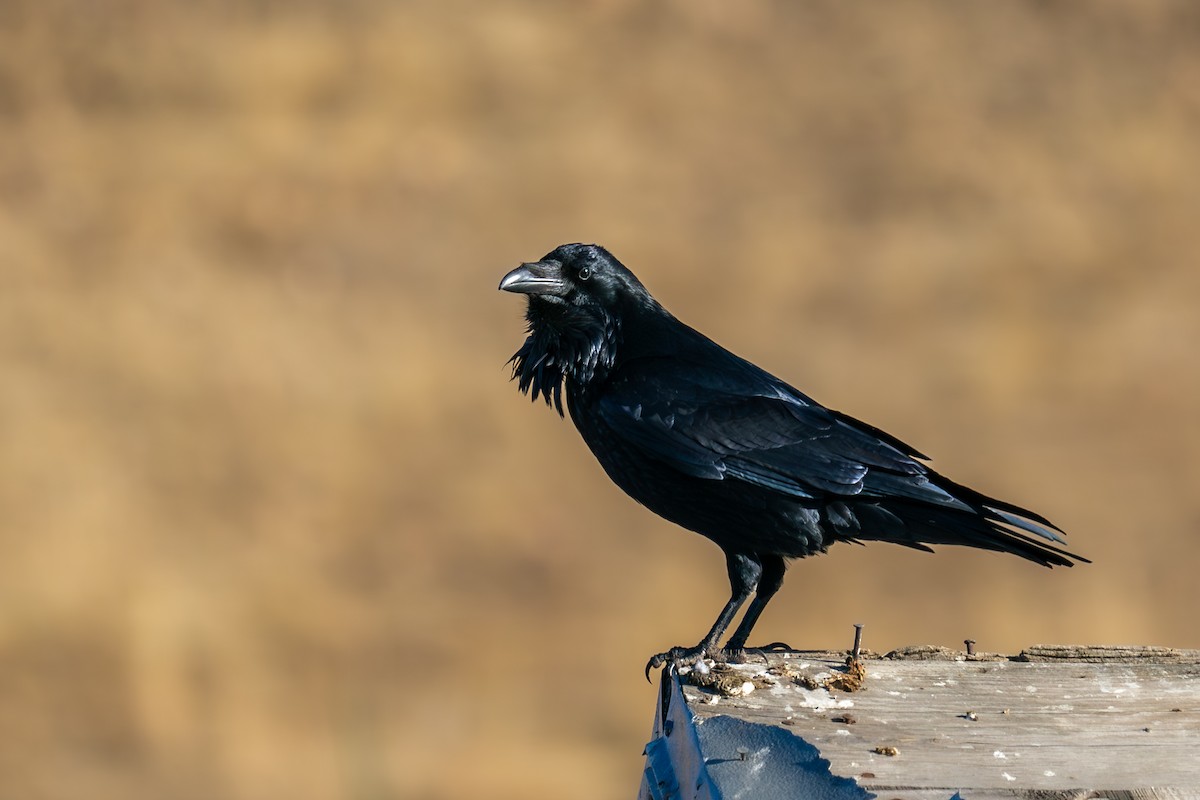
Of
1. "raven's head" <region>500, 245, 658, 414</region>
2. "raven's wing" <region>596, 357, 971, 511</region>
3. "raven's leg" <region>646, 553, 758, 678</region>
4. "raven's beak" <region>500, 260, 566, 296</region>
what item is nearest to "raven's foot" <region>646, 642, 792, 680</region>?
"raven's leg" <region>646, 553, 758, 678</region>

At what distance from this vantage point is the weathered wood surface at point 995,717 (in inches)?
108

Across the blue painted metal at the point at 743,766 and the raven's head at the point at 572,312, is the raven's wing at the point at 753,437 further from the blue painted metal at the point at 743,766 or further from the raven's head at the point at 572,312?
the blue painted metal at the point at 743,766

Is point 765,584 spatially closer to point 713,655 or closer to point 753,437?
point 753,437

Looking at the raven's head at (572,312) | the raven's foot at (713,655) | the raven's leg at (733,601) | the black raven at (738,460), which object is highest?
the raven's head at (572,312)

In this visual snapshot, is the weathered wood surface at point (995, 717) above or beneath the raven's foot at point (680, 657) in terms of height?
beneath

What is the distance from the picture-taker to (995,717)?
3002 mm

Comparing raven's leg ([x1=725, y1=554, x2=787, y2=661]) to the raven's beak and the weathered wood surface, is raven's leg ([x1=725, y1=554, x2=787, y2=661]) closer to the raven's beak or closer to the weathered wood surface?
the weathered wood surface

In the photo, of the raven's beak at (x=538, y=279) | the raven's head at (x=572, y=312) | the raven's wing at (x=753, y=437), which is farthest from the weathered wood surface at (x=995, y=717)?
the raven's beak at (x=538, y=279)

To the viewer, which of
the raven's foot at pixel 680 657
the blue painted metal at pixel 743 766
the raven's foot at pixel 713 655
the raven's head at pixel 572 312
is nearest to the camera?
the blue painted metal at pixel 743 766

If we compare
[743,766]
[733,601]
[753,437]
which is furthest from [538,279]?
[743,766]

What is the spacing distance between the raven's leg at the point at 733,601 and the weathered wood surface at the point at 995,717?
315 mm

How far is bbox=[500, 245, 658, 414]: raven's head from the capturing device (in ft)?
13.2

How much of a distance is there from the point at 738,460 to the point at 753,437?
8cm

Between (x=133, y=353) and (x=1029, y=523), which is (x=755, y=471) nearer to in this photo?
(x=1029, y=523)
